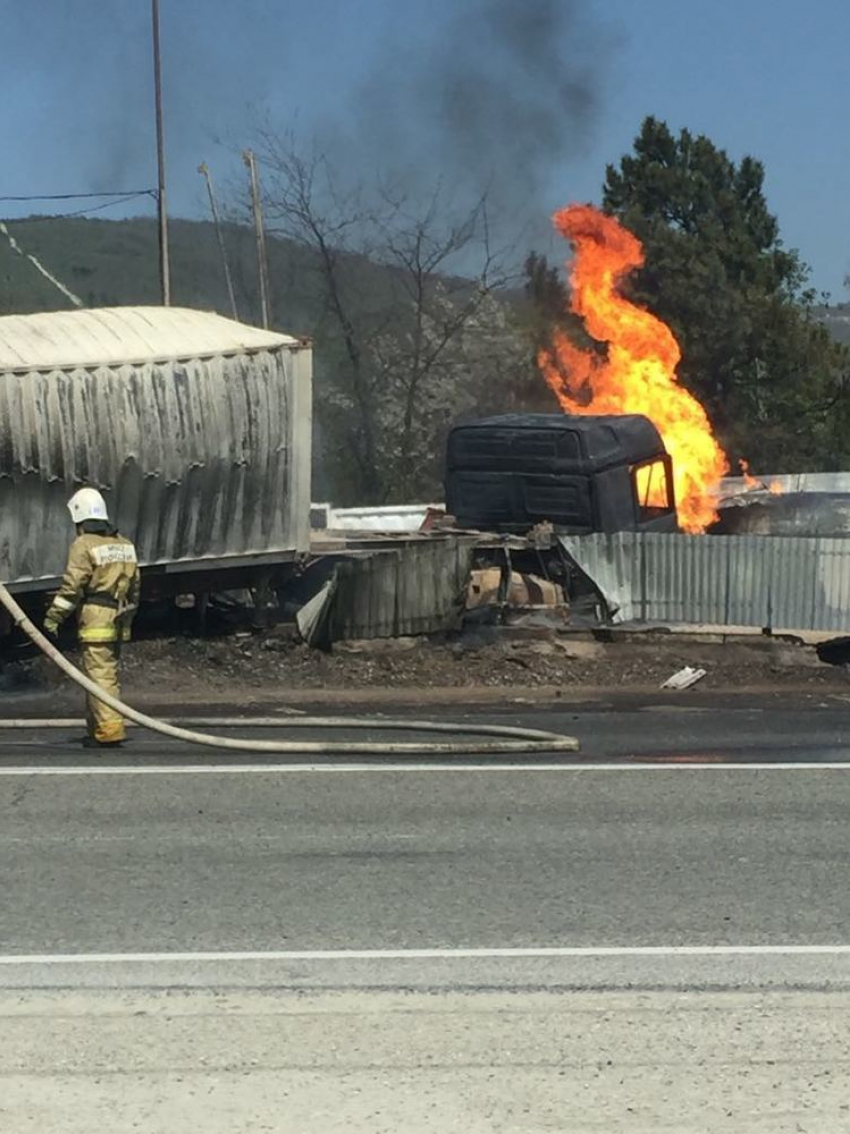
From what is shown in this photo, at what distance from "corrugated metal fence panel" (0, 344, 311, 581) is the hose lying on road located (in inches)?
141

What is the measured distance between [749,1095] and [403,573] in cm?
1144

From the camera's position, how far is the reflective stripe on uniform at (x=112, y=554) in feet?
36.2

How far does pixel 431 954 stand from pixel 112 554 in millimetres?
5144

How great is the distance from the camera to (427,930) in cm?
692

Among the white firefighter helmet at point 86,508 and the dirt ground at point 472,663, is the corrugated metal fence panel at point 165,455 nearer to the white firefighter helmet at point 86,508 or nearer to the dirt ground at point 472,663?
the dirt ground at point 472,663

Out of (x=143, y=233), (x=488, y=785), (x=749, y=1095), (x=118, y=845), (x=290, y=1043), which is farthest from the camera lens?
(x=143, y=233)

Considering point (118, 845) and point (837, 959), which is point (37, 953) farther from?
point (837, 959)

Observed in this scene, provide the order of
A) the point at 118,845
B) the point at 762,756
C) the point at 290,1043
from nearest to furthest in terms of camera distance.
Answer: the point at 290,1043, the point at 118,845, the point at 762,756

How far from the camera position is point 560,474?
17.9m

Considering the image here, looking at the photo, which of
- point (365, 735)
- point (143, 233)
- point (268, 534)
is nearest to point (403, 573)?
point (268, 534)

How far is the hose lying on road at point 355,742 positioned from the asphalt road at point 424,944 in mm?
203

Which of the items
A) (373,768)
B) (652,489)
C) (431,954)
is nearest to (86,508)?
(373,768)

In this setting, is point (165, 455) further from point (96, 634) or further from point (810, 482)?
point (810, 482)

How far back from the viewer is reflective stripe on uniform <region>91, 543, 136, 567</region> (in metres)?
11.0
